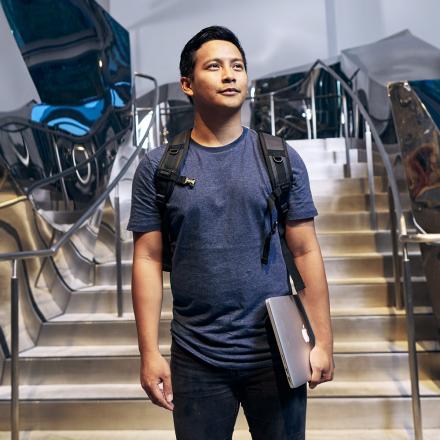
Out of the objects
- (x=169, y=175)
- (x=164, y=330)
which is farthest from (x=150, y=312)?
(x=164, y=330)

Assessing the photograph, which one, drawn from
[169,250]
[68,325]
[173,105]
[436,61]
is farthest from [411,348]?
[173,105]

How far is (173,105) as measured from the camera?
889 cm

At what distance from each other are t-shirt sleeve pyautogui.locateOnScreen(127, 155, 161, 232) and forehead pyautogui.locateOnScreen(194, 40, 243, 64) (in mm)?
243

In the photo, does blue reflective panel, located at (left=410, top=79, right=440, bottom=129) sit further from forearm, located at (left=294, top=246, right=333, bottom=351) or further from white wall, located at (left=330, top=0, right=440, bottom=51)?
forearm, located at (left=294, top=246, right=333, bottom=351)

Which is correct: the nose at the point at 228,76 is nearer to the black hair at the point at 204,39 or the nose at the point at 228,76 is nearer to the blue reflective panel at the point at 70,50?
the black hair at the point at 204,39

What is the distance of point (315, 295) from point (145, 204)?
40 centimetres

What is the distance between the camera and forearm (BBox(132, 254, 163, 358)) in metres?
1.27

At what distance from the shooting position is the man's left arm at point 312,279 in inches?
50.9

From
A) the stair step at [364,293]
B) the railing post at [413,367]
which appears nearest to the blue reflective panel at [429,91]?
the stair step at [364,293]

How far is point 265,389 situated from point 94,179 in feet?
13.3

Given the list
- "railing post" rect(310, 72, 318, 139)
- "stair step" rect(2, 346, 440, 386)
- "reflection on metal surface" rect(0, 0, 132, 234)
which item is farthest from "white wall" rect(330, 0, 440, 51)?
"stair step" rect(2, 346, 440, 386)

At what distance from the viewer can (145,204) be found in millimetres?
1290

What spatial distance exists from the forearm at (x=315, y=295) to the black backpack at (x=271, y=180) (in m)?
0.02

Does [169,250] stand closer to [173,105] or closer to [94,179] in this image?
[94,179]
